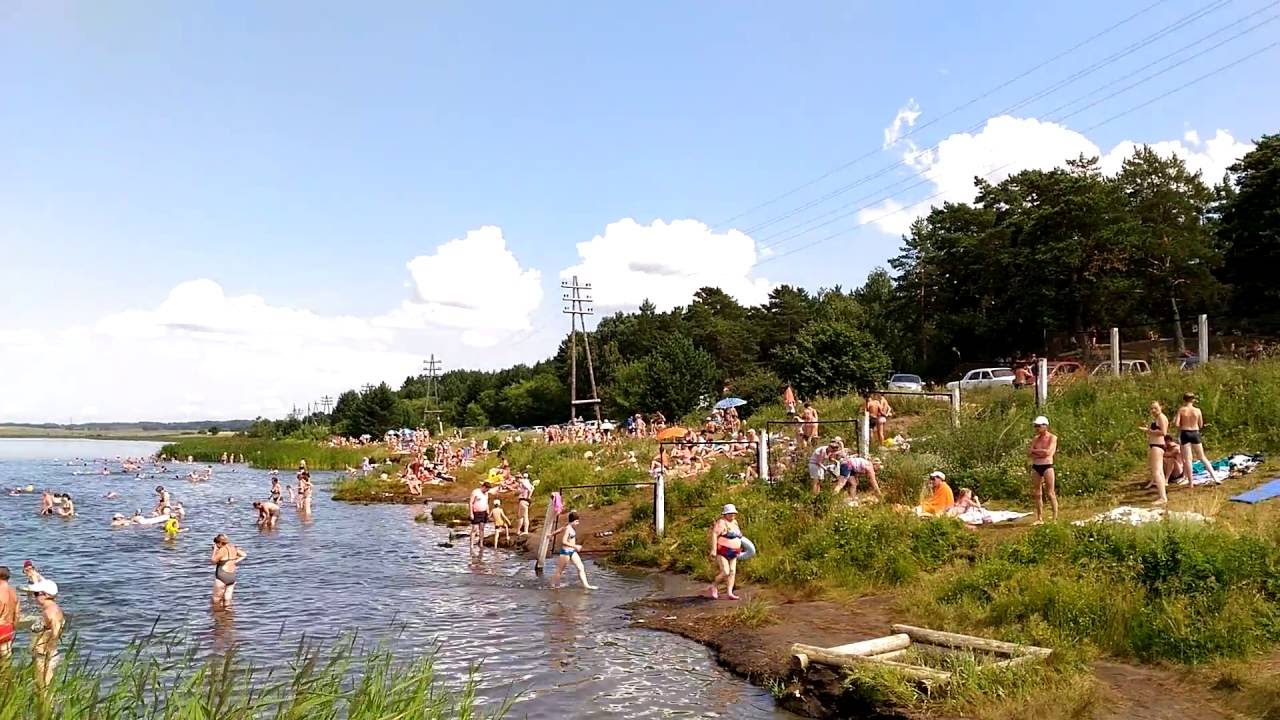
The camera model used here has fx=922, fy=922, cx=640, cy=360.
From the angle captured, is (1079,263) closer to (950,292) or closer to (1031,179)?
(1031,179)

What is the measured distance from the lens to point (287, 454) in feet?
269

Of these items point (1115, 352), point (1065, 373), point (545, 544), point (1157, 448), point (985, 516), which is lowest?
point (545, 544)

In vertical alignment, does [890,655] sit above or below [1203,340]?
below

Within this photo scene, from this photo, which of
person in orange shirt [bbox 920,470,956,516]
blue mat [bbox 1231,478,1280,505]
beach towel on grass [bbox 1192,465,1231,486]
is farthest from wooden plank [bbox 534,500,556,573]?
blue mat [bbox 1231,478,1280,505]

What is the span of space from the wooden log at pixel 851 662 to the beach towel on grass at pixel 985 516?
6886 mm

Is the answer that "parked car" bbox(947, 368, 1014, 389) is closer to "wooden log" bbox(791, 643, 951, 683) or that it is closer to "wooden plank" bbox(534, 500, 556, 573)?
"wooden plank" bbox(534, 500, 556, 573)

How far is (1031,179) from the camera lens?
58.4 metres

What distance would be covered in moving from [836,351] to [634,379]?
59.9 ft

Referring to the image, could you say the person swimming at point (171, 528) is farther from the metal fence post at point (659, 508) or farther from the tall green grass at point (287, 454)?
the tall green grass at point (287, 454)

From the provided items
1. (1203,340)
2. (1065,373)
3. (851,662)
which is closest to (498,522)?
(851,662)

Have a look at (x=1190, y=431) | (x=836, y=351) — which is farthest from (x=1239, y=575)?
(x=836, y=351)

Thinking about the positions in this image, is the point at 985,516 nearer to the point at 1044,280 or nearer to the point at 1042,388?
the point at 1042,388

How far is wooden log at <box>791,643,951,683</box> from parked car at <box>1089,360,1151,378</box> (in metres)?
18.3

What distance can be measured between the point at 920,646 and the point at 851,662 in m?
1.45
